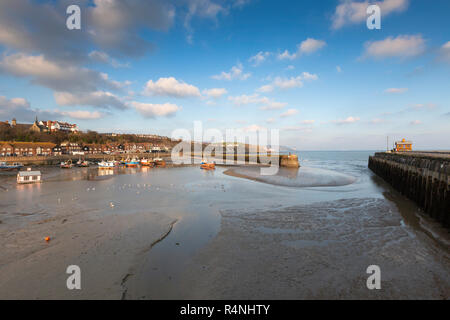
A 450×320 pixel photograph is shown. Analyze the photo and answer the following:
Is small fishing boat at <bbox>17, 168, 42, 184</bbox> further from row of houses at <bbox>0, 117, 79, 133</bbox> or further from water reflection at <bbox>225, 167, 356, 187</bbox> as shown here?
row of houses at <bbox>0, 117, 79, 133</bbox>

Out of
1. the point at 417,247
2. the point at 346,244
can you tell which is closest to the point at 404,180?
the point at 417,247

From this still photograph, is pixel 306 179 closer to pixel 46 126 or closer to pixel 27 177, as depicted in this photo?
pixel 27 177

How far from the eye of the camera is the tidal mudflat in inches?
228

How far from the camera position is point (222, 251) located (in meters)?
8.11

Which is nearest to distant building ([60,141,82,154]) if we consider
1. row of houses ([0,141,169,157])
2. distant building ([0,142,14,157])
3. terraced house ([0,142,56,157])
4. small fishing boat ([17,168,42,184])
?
row of houses ([0,141,169,157])

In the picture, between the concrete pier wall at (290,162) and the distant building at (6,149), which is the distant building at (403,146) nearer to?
the concrete pier wall at (290,162)

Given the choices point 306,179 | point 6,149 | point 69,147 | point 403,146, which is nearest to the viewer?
point 306,179

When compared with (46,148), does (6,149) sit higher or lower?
lower

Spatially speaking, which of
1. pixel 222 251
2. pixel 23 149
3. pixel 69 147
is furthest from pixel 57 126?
pixel 222 251

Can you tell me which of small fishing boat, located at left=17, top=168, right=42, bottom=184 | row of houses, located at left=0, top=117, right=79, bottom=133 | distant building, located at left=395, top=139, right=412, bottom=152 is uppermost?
row of houses, located at left=0, top=117, right=79, bottom=133

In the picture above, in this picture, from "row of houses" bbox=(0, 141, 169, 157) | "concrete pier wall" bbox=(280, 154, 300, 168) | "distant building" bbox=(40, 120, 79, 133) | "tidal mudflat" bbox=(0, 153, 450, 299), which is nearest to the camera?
"tidal mudflat" bbox=(0, 153, 450, 299)

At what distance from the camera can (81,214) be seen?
12.7 meters

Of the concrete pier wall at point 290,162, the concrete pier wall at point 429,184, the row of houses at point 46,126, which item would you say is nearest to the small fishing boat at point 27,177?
the concrete pier wall at point 429,184

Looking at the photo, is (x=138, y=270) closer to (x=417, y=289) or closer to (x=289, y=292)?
(x=289, y=292)
